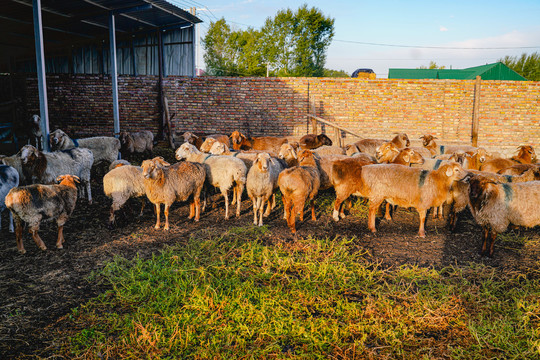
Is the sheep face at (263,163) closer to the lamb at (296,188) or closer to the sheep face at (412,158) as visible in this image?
the lamb at (296,188)

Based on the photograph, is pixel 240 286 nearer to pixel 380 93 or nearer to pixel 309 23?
pixel 380 93

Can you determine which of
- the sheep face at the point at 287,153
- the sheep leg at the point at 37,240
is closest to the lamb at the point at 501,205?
the sheep face at the point at 287,153

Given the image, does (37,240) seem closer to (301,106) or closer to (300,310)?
(300,310)

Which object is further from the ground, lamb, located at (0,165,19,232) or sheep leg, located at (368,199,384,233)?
lamb, located at (0,165,19,232)

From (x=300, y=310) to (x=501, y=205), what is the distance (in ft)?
13.2

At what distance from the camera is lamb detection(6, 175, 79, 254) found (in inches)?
213

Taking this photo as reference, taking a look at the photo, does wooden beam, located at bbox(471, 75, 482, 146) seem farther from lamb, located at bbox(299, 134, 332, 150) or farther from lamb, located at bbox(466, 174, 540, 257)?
lamb, located at bbox(466, 174, 540, 257)

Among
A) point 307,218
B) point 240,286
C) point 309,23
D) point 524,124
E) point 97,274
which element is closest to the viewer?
point 240,286

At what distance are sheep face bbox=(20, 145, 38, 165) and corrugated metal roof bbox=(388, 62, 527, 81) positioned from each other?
27044 millimetres

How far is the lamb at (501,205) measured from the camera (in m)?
5.79

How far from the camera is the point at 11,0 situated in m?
11.4

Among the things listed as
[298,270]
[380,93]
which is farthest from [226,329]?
[380,93]

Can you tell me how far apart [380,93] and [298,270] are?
37.7ft

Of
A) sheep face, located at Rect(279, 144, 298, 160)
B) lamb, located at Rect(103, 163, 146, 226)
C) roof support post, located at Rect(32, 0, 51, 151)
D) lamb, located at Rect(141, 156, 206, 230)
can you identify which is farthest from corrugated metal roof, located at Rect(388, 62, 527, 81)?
lamb, located at Rect(103, 163, 146, 226)
